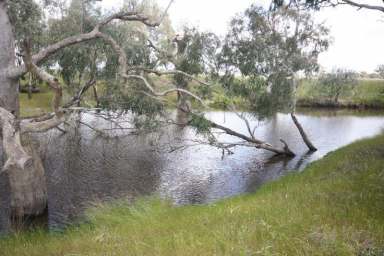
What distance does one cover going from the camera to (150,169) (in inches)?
835

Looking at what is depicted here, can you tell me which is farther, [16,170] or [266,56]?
[266,56]

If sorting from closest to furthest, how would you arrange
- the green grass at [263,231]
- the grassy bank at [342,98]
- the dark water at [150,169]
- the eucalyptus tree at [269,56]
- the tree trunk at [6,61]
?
1. the green grass at [263,231]
2. the tree trunk at [6,61]
3. the dark water at [150,169]
4. the eucalyptus tree at [269,56]
5. the grassy bank at [342,98]

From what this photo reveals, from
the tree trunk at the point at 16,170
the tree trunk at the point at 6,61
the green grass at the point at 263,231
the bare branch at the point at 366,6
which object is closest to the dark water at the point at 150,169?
the tree trunk at the point at 16,170

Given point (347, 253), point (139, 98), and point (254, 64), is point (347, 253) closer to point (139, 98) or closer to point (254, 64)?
point (139, 98)

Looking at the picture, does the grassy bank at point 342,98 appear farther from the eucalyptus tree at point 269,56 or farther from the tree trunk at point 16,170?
the tree trunk at point 16,170

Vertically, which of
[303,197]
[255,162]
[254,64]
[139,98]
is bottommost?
[255,162]

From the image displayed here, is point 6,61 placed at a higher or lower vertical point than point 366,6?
→ lower

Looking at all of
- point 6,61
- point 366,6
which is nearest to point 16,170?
point 6,61

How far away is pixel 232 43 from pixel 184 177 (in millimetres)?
11847

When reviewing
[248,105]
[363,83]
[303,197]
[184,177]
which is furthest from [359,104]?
[303,197]

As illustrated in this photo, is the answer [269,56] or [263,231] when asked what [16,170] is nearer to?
[263,231]

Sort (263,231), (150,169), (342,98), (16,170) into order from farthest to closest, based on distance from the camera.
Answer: (342,98) < (150,169) < (16,170) < (263,231)

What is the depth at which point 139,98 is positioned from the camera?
65.1 ft

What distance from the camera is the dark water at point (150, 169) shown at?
1658 centimetres
